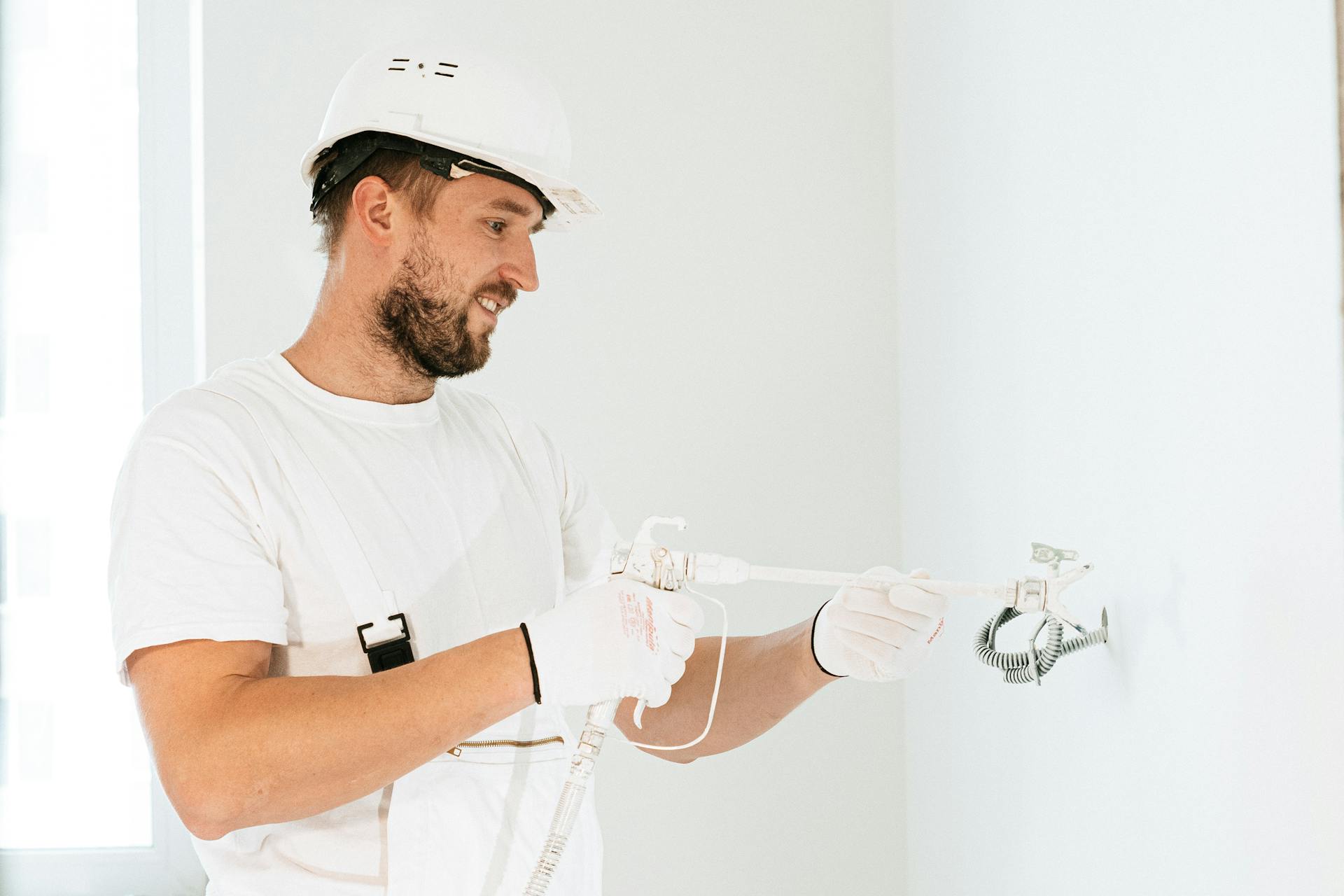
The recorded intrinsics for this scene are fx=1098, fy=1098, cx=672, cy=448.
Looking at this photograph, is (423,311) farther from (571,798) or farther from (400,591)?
(571,798)

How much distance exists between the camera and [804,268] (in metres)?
1.98

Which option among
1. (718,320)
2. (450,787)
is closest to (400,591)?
(450,787)

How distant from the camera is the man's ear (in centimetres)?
123

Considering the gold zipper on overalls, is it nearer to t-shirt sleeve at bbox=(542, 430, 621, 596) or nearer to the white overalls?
the white overalls

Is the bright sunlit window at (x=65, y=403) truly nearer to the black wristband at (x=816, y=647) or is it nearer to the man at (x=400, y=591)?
the man at (x=400, y=591)

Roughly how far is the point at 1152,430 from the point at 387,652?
28.8 inches

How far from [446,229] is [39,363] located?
139 centimetres

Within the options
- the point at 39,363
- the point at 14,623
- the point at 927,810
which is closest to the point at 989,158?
the point at 927,810

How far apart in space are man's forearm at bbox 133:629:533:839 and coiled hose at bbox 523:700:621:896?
0.08m

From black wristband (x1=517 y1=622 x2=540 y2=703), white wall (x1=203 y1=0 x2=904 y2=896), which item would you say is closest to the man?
black wristband (x1=517 y1=622 x2=540 y2=703)

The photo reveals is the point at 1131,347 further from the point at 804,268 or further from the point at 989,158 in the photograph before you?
the point at 804,268

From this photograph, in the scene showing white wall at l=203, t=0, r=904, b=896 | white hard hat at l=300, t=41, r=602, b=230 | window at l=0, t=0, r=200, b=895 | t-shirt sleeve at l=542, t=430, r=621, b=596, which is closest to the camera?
white hard hat at l=300, t=41, r=602, b=230

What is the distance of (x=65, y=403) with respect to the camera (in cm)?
218

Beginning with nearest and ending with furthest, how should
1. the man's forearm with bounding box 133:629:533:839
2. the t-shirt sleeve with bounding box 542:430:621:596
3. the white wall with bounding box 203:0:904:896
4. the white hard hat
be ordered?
1. the man's forearm with bounding box 133:629:533:839
2. the white hard hat
3. the t-shirt sleeve with bounding box 542:430:621:596
4. the white wall with bounding box 203:0:904:896
